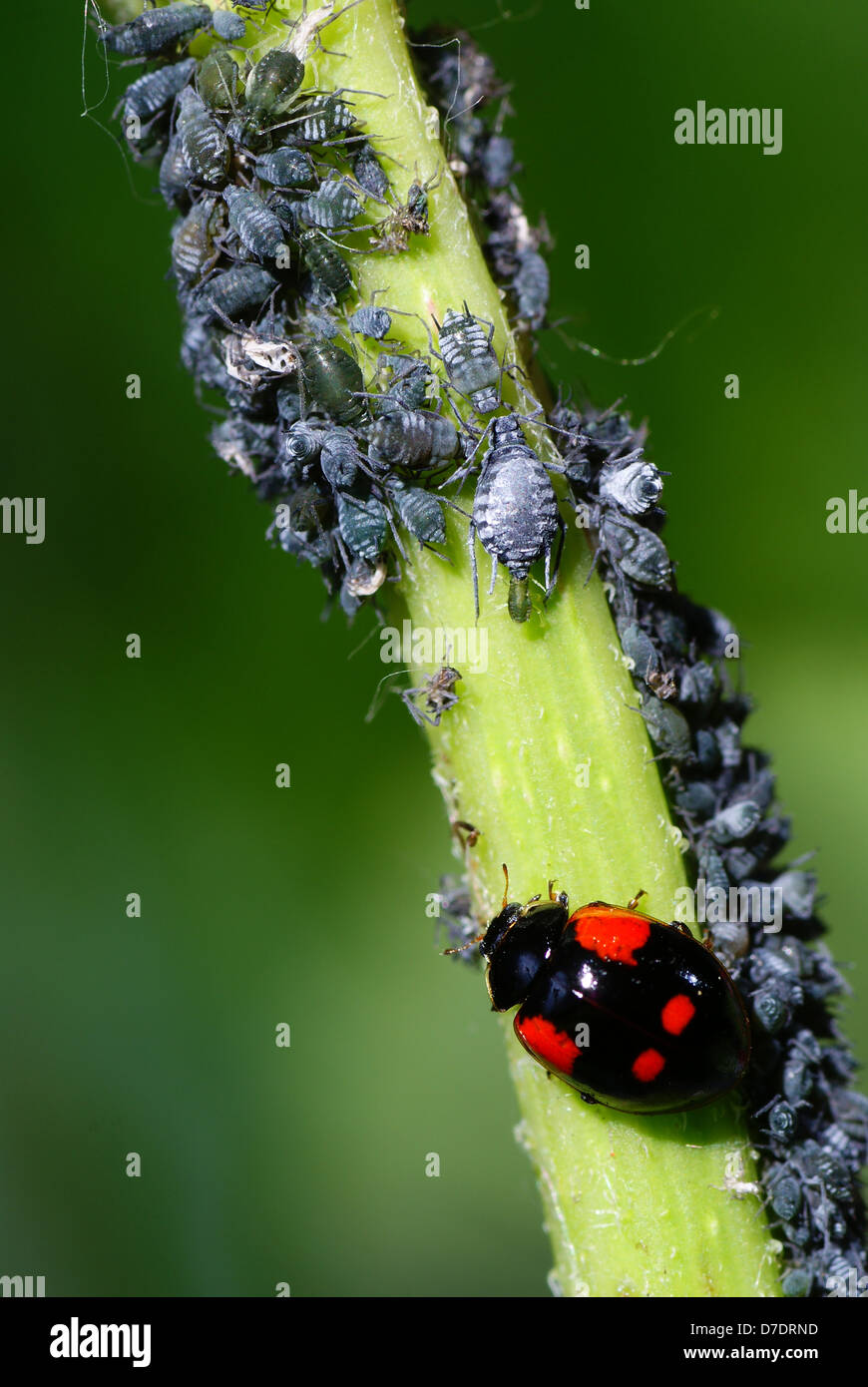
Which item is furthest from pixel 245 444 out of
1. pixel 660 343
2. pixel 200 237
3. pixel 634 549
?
pixel 660 343

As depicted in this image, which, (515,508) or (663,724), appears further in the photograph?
(663,724)

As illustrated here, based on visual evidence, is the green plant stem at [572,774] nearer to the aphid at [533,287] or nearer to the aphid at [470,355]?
the aphid at [470,355]

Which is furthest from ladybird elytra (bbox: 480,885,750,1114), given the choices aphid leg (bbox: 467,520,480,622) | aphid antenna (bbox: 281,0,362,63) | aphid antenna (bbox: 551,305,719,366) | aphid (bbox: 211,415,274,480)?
aphid antenna (bbox: 551,305,719,366)

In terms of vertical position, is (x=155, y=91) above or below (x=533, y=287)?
above

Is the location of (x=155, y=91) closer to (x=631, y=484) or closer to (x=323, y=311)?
(x=323, y=311)

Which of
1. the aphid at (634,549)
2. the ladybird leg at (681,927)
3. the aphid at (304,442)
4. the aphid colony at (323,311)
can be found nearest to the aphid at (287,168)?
the aphid colony at (323,311)

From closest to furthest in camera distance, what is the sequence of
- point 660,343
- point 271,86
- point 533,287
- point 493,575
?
point 271,86 < point 493,575 < point 533,287 < point 660,343

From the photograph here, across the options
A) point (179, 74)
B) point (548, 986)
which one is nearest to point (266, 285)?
point (179, 74)

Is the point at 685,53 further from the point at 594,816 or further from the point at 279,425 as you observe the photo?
the point at 594,816
